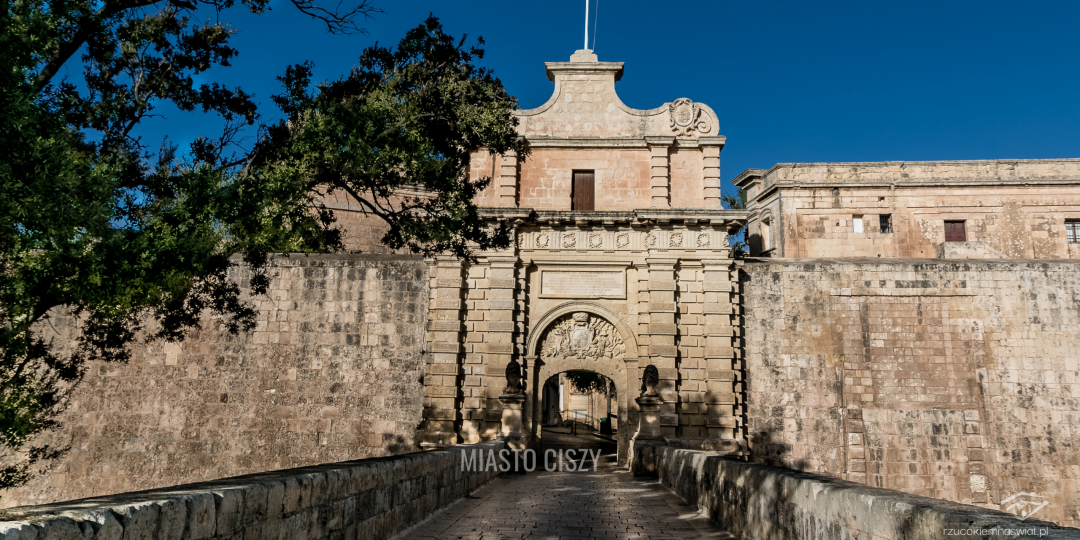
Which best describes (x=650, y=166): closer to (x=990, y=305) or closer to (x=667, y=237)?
(x=667, y=237)

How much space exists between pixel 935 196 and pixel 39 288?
23.7 m

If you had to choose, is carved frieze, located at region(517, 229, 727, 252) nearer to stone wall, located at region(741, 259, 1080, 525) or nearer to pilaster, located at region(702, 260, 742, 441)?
pilaster, located at region(702, 260, 742, 441)

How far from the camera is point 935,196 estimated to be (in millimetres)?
21844

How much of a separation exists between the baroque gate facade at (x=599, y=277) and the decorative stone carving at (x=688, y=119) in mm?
33

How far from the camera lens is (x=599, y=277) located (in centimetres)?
1523

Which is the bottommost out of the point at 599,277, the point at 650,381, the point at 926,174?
the point at 650,381

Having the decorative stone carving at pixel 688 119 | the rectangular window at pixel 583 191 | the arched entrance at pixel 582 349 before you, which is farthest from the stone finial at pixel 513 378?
the decorative stone carving at pixel 688 119

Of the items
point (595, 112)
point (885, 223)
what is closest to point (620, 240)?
point (595, 112)

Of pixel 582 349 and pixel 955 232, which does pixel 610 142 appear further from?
pixel 955 232

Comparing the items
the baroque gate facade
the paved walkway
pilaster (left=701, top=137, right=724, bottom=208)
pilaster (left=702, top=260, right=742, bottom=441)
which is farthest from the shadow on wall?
pilaster (left=701, top=137, right=724, bottom=208)

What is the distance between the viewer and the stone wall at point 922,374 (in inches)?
594

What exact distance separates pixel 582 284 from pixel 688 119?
15.1ft

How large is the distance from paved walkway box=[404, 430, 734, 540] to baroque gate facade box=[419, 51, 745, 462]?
3815 mm

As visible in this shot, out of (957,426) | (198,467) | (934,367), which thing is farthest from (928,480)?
(198,467)
